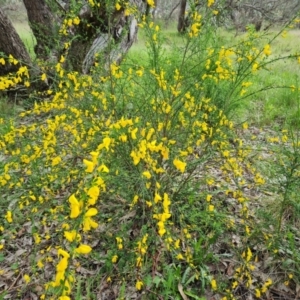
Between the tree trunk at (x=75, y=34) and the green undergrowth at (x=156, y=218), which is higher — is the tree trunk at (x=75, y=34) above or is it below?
above

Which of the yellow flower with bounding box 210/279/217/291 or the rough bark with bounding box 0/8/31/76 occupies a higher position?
the rough bark with bounding box 0/8/31/76

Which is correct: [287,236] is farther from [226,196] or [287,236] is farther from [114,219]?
Answer: [114,219]

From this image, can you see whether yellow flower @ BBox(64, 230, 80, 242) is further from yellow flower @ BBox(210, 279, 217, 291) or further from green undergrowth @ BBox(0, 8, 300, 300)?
yellow flower @ BBox(210, 279, 217, 291)

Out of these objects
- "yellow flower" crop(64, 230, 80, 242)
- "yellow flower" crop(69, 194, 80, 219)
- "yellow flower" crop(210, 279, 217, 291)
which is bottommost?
"yellow flower" crop(210, 279, 217, 291)

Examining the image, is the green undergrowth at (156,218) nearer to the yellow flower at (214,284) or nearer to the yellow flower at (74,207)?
the yellow flower at (214,284)

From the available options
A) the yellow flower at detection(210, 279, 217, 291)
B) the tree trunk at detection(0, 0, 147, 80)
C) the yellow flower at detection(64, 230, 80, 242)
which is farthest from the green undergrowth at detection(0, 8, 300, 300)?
the tree trunk at detection(0, 0, 147, 80)

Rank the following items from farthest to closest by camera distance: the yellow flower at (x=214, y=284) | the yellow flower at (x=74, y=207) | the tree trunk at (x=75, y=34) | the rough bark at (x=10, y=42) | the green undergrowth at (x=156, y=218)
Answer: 1. the tree trunk at (x=75, y=34)
2. the rough bark at (x=10, y=42)
3. the green undergrowth at (x=156, y=218)
4. the yellow flower at (x=214, y=284)
5. the yellow flower at (x=74, y=207)

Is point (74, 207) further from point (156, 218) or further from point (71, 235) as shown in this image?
point (156, 218)

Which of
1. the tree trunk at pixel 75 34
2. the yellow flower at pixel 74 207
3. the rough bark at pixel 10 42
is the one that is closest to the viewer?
the yellow flower at pixel 74 207

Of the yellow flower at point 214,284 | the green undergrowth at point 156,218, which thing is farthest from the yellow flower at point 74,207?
the yellow flower at point 214,284

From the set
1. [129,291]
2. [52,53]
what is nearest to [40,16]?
[52,53]

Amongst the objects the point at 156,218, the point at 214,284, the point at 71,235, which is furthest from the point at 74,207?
the point at 214,284

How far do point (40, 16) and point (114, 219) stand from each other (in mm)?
3372

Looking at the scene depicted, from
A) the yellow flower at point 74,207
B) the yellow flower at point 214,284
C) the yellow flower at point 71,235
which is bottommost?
the yellow flower at point 214,284
